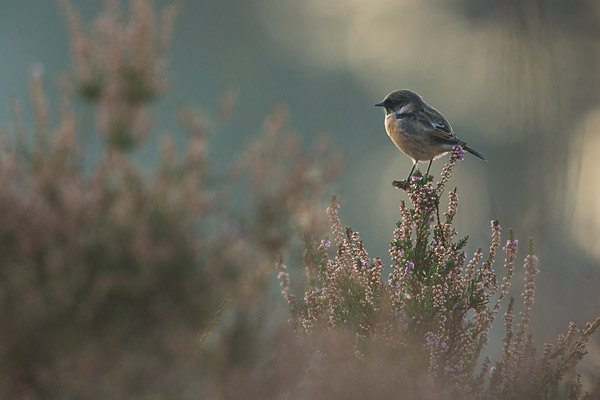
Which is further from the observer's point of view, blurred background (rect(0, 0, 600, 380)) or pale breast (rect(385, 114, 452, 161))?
blurred background (rect(0, 0, 600, 380))

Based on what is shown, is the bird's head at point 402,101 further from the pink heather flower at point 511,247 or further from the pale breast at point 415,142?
the pink heather flower at point 511,247

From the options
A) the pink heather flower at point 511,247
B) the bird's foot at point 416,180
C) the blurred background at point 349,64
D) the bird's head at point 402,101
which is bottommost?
the pink heather flower at point 511,247

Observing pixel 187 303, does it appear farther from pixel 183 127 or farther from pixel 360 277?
pixel 360 277

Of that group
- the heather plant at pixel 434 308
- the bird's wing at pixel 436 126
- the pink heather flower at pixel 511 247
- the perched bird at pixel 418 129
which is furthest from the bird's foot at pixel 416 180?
the bird's wing at pixel 436 126

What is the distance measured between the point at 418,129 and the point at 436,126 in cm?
14

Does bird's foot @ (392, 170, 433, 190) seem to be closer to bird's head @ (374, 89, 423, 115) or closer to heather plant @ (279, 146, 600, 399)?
heather plant @ (279, 146, 600, 399)

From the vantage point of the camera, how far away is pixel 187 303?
2193 millimetres

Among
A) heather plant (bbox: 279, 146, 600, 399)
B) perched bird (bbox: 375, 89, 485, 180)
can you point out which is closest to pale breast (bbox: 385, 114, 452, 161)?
perched bird (bbox: 375, 89, 485, 180)

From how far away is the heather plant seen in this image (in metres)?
3.60

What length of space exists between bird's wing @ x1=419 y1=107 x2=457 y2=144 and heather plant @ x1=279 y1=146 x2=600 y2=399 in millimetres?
1161

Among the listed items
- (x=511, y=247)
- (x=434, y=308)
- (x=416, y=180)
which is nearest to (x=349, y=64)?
(x=416, y=180)

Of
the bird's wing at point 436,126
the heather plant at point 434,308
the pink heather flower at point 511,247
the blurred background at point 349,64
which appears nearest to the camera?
the heather plant at point 434,308

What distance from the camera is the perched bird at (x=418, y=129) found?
18.2 feet

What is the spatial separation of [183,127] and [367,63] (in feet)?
105
